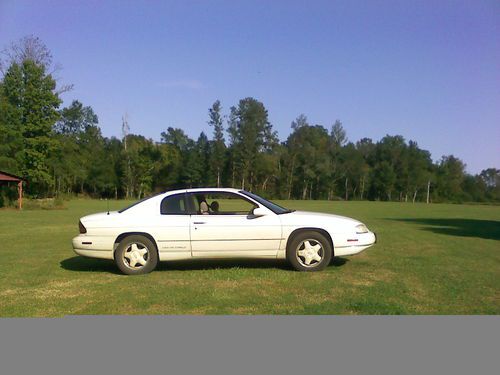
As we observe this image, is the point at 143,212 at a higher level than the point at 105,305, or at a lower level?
higher

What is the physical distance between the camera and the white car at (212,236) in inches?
309

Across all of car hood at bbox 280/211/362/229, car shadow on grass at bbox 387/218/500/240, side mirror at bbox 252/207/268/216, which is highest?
side mirror at bbox 252/207/268/216

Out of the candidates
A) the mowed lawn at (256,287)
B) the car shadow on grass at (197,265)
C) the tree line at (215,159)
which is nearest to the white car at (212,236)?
the mowed lawn at (256,287)

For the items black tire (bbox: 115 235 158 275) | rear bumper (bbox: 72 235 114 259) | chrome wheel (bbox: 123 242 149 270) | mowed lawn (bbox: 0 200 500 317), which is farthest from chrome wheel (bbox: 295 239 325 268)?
rear bumper (bbox: 72 235 114 259)

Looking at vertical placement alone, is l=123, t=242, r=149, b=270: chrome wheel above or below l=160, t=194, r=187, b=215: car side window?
below

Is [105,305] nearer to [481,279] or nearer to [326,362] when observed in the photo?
[326,362]

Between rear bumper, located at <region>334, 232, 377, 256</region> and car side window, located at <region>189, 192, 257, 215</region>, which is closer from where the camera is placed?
rear bumper, located at <region>334, 232, 377, 256</region>

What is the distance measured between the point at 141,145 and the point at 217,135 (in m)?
14.4

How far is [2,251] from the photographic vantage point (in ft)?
37.6

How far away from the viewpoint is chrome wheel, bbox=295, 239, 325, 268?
7.89m

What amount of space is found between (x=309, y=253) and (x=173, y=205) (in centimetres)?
249

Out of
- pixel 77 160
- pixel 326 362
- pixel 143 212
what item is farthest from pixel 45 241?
pixel 77 160

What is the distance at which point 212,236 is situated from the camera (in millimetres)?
7824

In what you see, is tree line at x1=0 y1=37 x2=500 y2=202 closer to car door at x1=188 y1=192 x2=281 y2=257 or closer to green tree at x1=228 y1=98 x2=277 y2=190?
green tree at x1=228 y1=98 x2=277 y2=190
